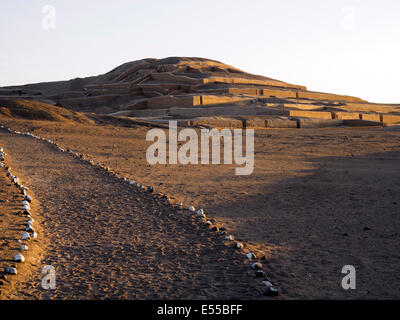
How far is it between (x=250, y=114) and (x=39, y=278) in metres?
21.0

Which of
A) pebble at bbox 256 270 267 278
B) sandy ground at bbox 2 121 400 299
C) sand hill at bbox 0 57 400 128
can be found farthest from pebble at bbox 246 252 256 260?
sand hill at bbox 0 57 400 128

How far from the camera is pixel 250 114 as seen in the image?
23.9m

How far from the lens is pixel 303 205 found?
637 cm

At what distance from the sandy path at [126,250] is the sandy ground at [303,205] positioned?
0.29ft

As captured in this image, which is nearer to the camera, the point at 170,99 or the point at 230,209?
the point at 230,209

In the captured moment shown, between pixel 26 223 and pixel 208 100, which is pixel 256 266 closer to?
pixel 26 223

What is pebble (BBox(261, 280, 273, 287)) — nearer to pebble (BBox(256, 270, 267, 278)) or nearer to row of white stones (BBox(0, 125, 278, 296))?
row of white stones (BBox(0, 125, 278, 296))

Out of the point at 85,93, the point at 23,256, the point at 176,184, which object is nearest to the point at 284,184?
the point at 176,184

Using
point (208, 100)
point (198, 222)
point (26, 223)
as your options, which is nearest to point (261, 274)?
point (198, 222)

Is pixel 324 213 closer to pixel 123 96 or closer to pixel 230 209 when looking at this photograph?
pixel 230 209

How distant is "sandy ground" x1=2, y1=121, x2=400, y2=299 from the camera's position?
151 inches

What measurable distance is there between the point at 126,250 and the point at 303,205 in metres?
2.98
